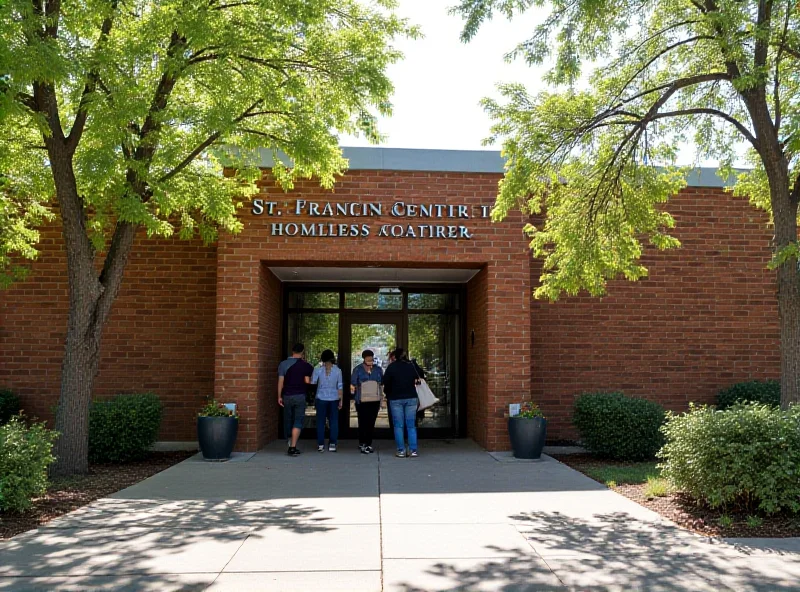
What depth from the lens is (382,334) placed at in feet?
45.2

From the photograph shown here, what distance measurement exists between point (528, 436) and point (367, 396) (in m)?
2.68

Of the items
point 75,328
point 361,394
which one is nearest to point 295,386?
point 361,394

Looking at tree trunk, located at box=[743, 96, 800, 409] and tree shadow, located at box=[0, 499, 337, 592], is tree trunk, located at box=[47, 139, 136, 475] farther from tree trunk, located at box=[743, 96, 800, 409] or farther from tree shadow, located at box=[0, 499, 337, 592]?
tree trunk, located at box=[743, 96, 800, 409]

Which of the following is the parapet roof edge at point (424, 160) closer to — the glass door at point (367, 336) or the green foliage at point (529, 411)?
the glass door at point (367, 336)

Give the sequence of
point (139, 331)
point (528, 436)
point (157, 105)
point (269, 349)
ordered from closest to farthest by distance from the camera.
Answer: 1. point (157, 105)
2. point (528, 436)
3. point (269, 349)
4. point (139, 331)

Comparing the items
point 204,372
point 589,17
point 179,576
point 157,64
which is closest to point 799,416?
point 589,17

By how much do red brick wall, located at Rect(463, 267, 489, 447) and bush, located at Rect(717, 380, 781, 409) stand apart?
14.0ft

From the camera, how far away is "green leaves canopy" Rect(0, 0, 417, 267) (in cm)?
811

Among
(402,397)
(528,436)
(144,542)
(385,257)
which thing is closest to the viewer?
(144,542)

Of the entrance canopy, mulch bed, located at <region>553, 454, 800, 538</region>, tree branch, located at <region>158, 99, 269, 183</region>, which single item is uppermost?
tree branch, located at <region>158, 99, 269, 183</region>

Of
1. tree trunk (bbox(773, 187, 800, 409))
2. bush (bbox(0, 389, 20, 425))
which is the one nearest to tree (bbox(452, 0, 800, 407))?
tree trunk (bbox(773, 187, 800, 409))

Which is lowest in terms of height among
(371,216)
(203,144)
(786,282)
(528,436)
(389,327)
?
(528,436)

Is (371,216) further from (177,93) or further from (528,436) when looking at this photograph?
(528,436)

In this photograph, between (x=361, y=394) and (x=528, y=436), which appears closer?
(x=528, y=436)
